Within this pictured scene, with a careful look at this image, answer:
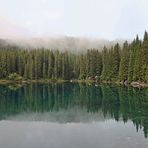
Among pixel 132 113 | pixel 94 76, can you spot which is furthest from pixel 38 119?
pixel 94 76

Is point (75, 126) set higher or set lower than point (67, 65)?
higher

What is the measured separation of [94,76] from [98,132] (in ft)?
366

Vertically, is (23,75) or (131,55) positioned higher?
(131,55)

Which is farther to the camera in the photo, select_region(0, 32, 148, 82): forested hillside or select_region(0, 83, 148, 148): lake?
select_region(0, 32, 148, 82): forested hillside

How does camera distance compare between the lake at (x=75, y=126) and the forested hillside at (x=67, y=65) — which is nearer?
the lake at (x=75, y=126)

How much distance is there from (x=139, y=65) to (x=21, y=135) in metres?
71.3

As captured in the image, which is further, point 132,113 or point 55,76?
point 55,76

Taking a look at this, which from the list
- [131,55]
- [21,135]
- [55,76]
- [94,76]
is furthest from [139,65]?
[21,135]

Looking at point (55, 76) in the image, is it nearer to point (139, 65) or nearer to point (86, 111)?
point (139, 65)

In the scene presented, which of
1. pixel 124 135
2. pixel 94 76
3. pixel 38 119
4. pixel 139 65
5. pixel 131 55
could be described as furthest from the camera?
pixel 94 76

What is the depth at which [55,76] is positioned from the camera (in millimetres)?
153750

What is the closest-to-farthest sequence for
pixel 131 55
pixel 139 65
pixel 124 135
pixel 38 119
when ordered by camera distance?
1. pixel 124 135
2. pixel 38 119
3. pixel 139 65
4. pixel 131 55

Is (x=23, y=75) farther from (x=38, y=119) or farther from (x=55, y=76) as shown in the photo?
(x=38, y=119)

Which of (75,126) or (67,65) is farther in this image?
(67,65)
